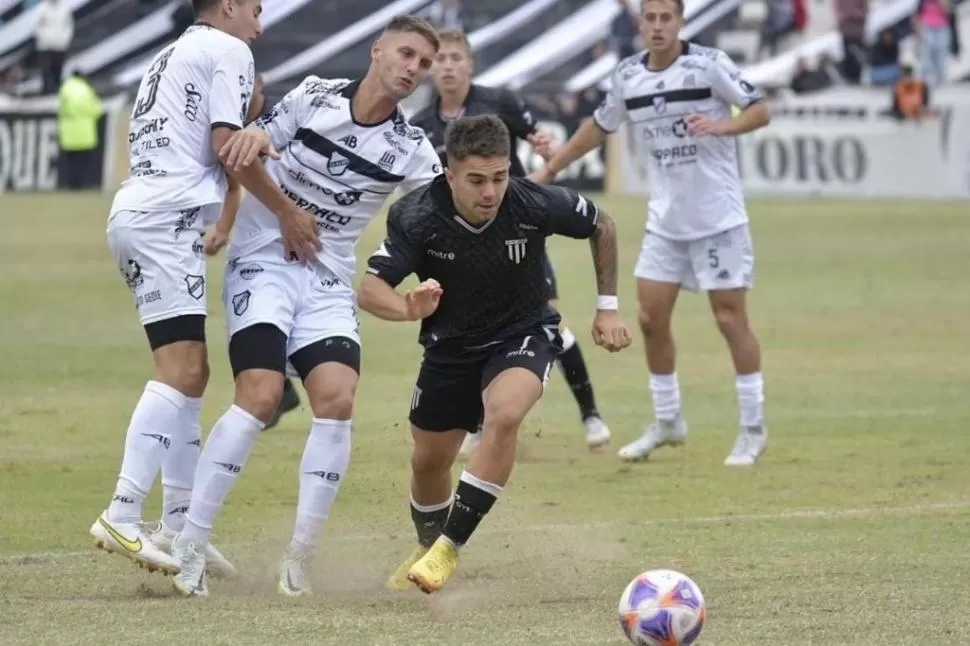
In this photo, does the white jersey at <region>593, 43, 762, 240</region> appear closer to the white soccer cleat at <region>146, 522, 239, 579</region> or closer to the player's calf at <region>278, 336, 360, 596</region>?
the player's calf at <region>278, 336, 360, 596</region>

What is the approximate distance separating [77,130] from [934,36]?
15.4m

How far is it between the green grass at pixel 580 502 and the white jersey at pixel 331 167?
4.39 feet

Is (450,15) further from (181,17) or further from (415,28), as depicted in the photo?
(415,28)

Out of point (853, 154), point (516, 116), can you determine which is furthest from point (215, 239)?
point (853, 154)

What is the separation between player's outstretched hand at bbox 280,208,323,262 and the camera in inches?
313

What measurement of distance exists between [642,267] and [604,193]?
22.7 m

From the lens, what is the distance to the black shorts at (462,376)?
791cm

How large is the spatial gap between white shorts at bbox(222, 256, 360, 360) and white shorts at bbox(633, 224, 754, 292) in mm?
3518

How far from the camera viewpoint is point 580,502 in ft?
32.6

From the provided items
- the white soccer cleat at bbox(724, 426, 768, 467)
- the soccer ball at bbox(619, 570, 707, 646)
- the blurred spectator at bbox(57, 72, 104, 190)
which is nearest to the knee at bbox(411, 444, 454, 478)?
the soccer ball at bbox(619, 570, 707, 646)

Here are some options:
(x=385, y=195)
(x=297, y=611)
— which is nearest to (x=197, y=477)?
(x=297, y=611)

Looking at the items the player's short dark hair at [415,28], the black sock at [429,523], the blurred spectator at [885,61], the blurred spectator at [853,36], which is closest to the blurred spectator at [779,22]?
the blurred spectator at [853,36]

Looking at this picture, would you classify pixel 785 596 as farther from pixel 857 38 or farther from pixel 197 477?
pixel 857 38

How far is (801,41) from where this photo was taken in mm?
39500
